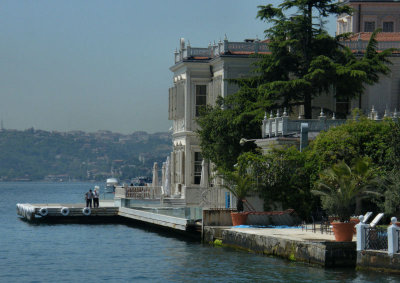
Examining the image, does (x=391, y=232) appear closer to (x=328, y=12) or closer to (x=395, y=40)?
(x=328, y=12)

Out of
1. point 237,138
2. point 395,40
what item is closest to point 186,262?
point 237,138

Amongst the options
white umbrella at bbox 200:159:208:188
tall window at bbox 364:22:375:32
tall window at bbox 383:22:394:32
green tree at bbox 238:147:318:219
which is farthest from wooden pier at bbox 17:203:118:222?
tall window at bbox 383:22:394:32

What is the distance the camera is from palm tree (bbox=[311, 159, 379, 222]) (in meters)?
29.5

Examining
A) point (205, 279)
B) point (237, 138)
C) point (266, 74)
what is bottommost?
point (205, 279)

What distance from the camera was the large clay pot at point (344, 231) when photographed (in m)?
28.7

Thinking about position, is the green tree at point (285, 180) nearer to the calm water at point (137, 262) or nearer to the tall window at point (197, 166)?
the calm water at point (137, 262)

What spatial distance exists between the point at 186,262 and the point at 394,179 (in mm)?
7290

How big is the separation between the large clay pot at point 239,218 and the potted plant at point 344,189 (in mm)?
3819

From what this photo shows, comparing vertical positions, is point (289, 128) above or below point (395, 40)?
below

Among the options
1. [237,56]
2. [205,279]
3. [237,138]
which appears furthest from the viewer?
[237,56]

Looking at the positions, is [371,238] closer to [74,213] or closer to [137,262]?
[137,262]

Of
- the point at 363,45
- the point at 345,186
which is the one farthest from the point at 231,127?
the point at 345,186

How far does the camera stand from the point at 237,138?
149ft

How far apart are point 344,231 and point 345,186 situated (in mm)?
1696
